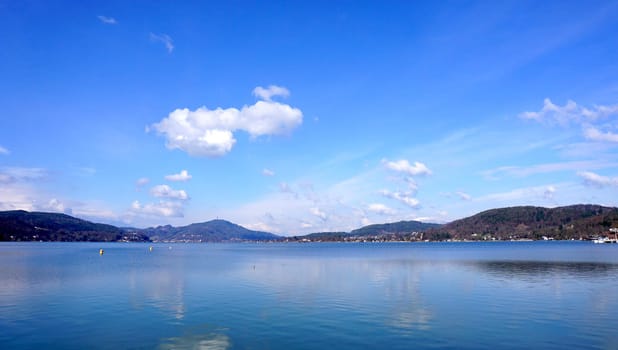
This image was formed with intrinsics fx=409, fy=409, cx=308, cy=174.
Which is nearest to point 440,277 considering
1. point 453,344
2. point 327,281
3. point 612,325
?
point 327,281

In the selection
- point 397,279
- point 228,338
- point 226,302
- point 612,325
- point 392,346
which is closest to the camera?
point 392,346

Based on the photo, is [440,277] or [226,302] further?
[440,277]

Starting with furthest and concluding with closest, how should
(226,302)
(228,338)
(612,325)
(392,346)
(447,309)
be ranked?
1. (226,302)
2. (447,309)
3. (612,325)
4. (228,338)
5. (392,346)

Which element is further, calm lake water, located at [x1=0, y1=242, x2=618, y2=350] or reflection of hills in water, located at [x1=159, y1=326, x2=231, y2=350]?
calm lake water, located at [x1=0, y1=242, x2=618, y2=350]

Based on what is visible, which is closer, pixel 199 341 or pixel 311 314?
pixel 199 341

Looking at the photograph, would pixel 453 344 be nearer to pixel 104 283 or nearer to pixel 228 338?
pixel 228 338

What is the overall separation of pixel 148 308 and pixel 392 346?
23.2m

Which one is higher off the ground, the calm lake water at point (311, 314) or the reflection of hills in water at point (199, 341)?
the calm lake water at point (311, 314)

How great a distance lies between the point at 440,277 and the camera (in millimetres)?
62719

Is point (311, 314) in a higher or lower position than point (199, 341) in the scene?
higher

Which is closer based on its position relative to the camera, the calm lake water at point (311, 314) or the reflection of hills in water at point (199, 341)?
the reflection of hills in water at point (199, 341)

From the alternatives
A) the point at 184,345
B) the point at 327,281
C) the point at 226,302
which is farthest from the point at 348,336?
the point at 327,281

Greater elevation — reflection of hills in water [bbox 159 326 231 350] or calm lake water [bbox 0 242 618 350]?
calm lake water [bbox 0 242 618 350]

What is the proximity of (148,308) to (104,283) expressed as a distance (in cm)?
2313
